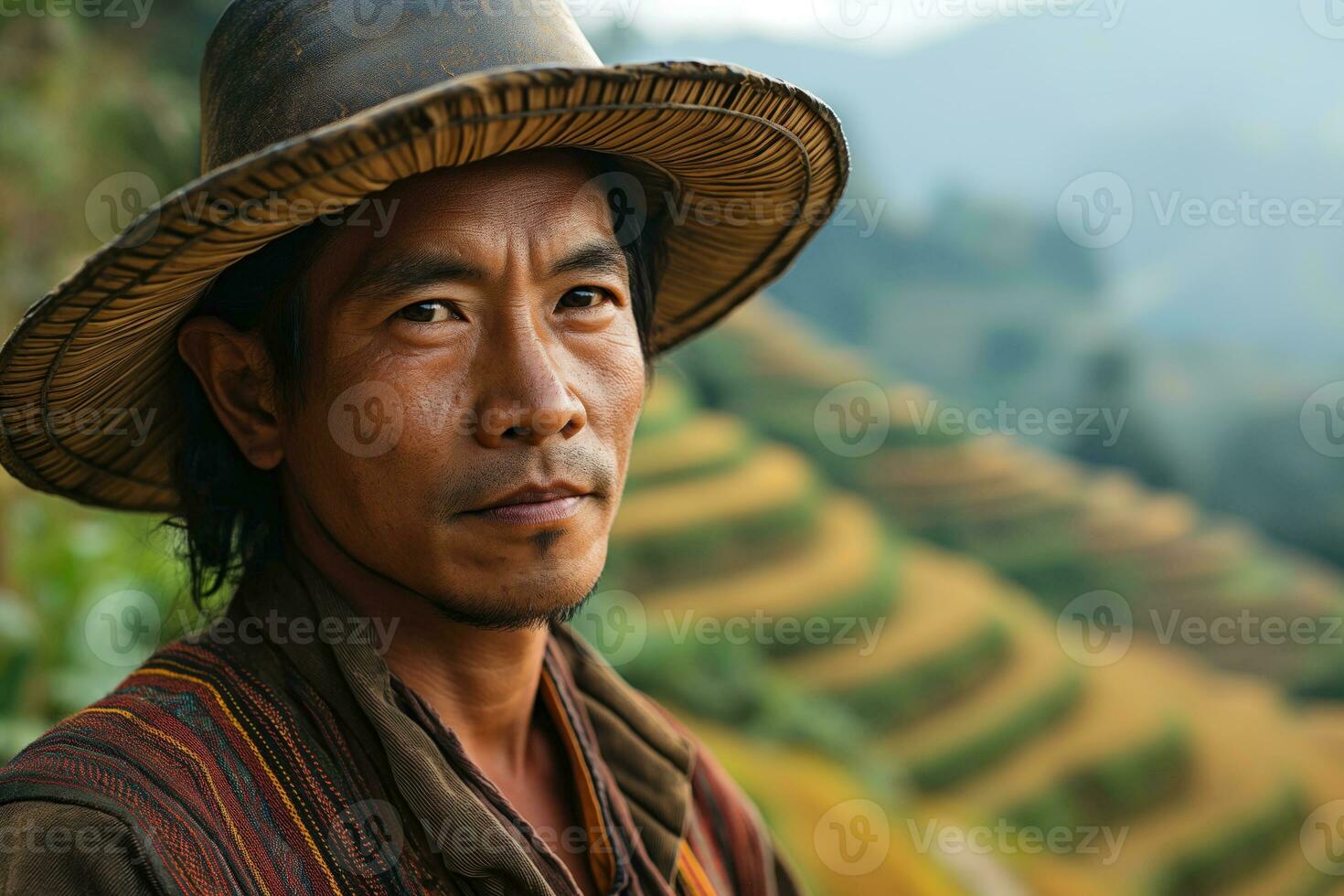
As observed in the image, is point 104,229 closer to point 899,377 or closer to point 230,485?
point 230,485

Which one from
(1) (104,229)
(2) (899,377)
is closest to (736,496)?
(1) (104,229)

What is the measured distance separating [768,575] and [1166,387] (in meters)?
30.6

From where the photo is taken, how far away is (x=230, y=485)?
188 centimetres

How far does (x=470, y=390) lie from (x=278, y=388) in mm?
336

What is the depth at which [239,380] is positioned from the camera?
68.1 inches

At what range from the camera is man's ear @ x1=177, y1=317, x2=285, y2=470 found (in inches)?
66.8
